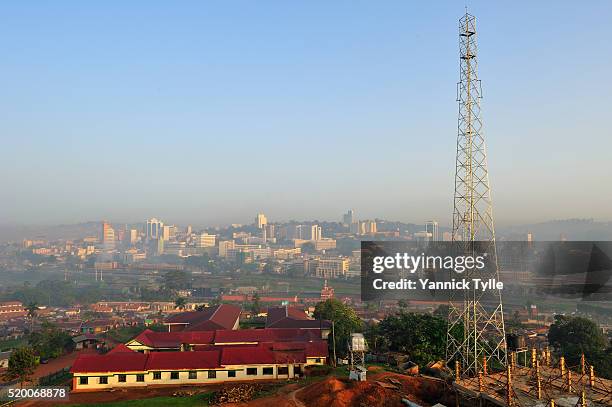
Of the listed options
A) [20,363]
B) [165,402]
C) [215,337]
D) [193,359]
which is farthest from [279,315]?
[165,402]

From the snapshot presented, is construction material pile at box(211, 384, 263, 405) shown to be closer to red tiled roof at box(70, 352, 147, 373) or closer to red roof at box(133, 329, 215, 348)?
red tiled roof at box(70, 352, 147, 373)

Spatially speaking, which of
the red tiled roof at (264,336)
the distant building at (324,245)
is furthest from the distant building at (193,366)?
the distant building at (324,245)

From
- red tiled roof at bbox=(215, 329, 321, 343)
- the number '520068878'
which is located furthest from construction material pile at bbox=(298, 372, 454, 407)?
the number '520068878'

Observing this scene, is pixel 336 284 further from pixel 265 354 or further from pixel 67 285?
pixel 265 354

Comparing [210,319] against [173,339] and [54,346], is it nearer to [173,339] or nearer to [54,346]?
[173,339]

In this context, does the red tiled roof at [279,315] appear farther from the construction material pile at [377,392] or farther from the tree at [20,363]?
the construction material pile at [377,392]
